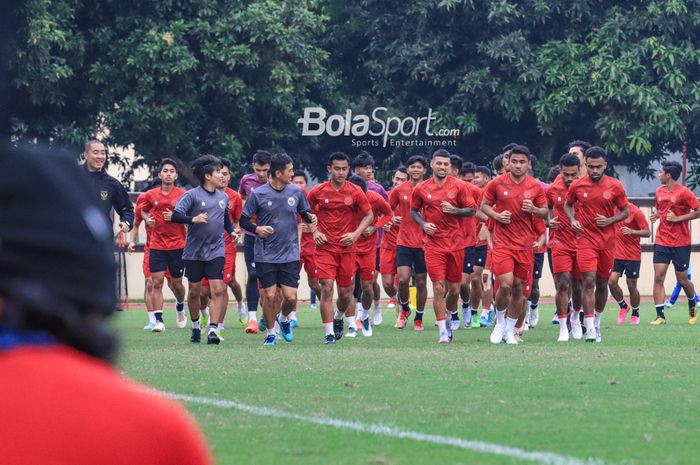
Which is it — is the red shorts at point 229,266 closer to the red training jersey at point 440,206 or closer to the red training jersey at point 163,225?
the red training jersey at point 163,225

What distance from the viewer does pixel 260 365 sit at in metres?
13.4

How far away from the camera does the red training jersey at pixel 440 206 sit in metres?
17.2

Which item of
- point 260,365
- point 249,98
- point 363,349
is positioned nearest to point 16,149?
point 260,365

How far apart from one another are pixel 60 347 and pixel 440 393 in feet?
29.3

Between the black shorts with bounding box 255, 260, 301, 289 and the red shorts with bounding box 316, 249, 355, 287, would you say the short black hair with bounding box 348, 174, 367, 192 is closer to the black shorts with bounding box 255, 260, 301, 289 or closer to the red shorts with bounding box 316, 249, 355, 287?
the red shorts with bounding box 316, 249, 355, 287

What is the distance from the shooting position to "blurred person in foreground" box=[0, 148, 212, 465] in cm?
181

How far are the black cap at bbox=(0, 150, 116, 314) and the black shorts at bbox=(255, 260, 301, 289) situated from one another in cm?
1454

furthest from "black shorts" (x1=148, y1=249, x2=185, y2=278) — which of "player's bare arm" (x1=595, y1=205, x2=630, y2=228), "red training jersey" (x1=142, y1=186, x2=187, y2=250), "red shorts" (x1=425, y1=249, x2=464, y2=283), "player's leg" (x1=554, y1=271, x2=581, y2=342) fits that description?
"player's bare arm" (x1=595, y1=205, x2=630, y2=228)

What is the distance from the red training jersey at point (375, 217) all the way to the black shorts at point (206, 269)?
242cm

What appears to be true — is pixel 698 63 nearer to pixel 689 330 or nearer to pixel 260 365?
pixel 689 330

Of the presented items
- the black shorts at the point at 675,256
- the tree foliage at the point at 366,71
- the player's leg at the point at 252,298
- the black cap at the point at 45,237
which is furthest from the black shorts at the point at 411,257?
the black cap at the point at 45,237

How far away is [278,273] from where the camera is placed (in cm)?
1659

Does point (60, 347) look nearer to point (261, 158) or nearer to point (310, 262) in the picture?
point (261, 158)

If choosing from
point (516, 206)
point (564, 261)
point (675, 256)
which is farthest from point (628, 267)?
point (516, 206)
